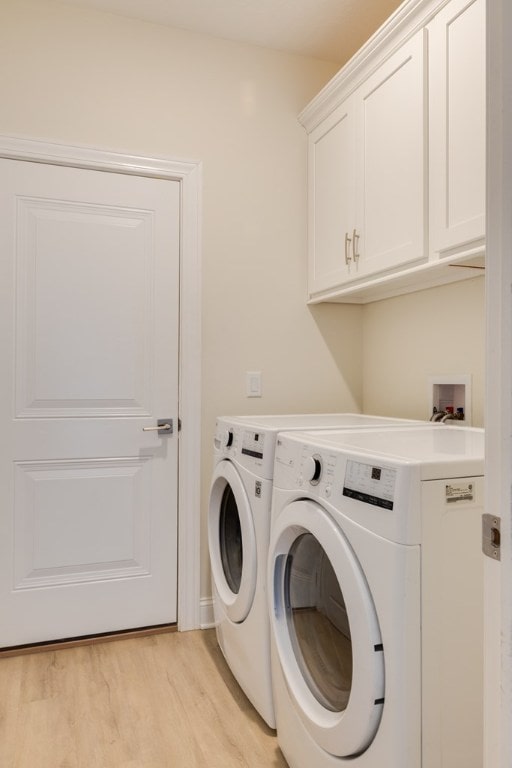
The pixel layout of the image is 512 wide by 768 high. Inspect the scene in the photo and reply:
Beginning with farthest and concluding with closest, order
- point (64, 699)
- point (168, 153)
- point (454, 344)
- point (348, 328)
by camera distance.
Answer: point (348, 328), point (168, 153), point (454, 344), point (64, 699)

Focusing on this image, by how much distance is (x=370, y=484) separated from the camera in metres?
1.09

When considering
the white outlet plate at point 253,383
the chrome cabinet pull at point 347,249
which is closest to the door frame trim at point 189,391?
the white outlet plate at point 253,383

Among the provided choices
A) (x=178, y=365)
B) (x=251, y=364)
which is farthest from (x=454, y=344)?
(x=178, y=365)

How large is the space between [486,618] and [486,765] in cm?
21

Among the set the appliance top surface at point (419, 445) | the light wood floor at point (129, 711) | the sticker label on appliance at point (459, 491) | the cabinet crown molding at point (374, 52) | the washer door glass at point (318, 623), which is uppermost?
the cabinet crown molding at point (374, 52)

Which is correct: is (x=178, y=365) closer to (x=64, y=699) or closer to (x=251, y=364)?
(x=251, y=364)

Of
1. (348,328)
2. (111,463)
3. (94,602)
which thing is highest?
(348,328)

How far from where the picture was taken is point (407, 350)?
2309 millimetres

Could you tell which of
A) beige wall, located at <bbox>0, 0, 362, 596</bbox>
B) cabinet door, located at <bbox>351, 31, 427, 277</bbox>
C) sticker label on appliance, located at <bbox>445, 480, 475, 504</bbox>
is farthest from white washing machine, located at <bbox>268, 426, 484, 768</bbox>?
beige wall, located at <bbox>0, 0, 362, 596</bbox>

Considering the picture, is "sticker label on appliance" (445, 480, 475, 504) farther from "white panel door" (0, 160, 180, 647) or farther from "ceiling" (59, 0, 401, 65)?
"ceiling" (59, 0, 401, 65)

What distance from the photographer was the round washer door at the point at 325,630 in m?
1.05

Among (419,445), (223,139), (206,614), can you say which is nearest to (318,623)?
(419,445)

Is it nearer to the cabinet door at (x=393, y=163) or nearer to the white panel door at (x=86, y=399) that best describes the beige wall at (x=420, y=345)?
the cabinet door at (x=393, y=163)

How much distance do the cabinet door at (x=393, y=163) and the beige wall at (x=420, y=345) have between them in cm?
32
